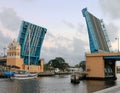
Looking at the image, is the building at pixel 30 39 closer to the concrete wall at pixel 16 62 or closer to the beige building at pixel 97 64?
the concrete wall at pixel 16 62

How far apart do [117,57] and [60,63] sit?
6207cm

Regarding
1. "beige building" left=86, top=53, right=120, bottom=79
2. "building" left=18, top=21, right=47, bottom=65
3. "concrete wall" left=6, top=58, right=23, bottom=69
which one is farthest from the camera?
"concrete wall" left=6, top=58, right=23, bottom=69

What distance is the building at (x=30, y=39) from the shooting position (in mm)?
65000

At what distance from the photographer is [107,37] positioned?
62.5 m

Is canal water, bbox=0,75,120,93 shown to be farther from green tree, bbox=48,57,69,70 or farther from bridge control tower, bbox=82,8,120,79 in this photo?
green tree, bbox=48,57,69,70

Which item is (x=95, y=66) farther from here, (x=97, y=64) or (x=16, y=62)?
(x=16, y=62)

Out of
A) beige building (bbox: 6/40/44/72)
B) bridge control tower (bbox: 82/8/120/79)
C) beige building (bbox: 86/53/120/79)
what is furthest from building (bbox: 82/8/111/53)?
beige building (bbox: 6/40/44/72)

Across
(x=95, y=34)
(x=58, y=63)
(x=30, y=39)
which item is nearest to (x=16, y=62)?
(x=30, y=39)

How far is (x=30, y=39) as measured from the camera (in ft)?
221

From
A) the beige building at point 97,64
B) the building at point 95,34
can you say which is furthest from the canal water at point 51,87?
the building at point 95,34

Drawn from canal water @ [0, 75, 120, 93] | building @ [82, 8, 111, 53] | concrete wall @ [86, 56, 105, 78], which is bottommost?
canal water @ [0, 75, 120, 93]

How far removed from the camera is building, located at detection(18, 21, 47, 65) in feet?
213

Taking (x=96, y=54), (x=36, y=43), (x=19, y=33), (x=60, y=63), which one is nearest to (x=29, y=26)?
(x=19, y=33)

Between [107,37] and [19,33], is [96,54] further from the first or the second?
[19,33]
